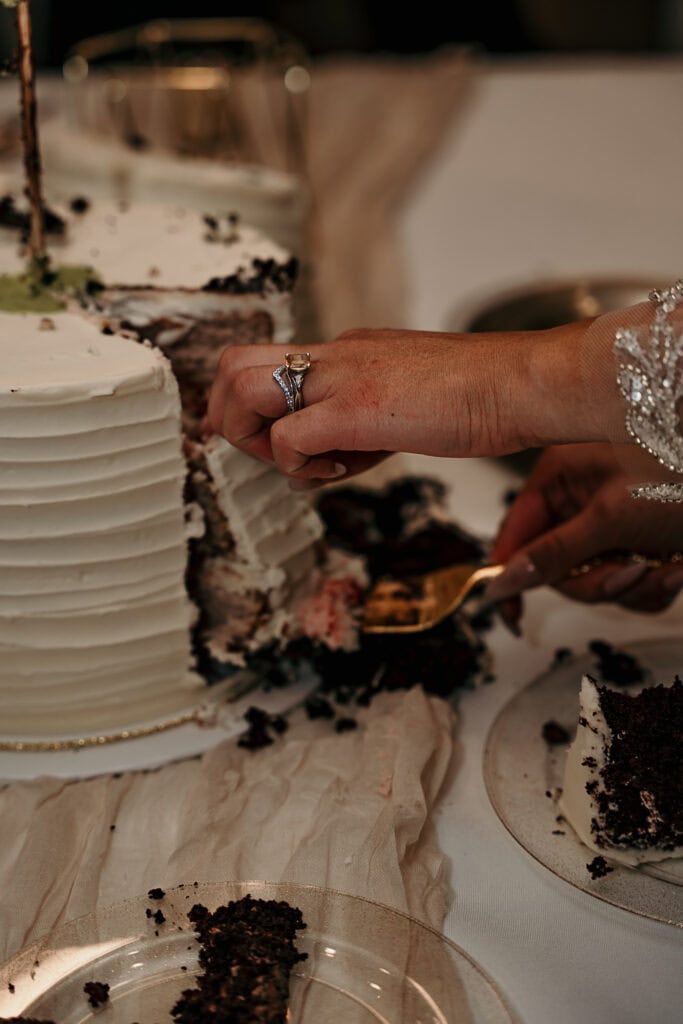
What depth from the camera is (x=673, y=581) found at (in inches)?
66.1

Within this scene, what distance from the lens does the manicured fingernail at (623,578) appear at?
64.3 inches

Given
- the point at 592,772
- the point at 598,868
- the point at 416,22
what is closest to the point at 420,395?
the point at 592,772

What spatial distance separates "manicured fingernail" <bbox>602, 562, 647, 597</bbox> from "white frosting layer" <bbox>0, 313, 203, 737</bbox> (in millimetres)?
638

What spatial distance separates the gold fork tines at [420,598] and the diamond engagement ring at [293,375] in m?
0.46

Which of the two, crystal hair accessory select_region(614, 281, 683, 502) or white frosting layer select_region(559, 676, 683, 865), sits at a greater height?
crystal hair accessory select_region(614, 281, 683, 502)

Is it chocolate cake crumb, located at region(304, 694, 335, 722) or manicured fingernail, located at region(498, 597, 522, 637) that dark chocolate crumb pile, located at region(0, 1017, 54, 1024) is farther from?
manicured fingernail, located at region(498, 597, 522, 637)

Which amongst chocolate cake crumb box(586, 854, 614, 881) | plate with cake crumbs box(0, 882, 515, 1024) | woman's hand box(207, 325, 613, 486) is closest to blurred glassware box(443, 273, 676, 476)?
woman's hand box(207, 325, 613, 486)

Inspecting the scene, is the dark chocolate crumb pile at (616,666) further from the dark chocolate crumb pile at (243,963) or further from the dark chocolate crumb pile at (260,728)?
the dark chocolate crumb pile at (243,963)

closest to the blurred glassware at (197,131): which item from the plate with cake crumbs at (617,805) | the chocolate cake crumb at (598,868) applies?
the plate with cake crumbs at (617,805)

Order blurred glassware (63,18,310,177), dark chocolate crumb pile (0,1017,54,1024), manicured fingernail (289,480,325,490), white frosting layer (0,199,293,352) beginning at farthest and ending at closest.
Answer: blurred glassware (63,18,310,177), white frosting layer (0,199,293,352), manicured fingernail (289,480,325,490), dark chocolate crumb pile (0,1017,54,1024)

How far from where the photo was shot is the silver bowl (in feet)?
8.04

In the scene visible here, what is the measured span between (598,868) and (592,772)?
0.37ft

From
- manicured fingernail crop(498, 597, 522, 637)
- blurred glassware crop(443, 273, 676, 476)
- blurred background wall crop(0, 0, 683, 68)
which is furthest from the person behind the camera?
blurred background wall crop(0, 0, 683, 68)

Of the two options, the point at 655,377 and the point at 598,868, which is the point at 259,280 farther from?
the point at 598,868
